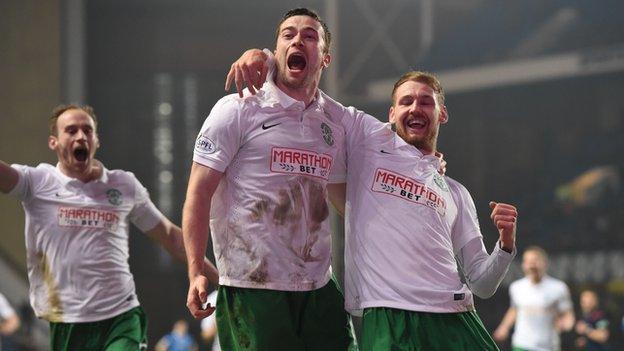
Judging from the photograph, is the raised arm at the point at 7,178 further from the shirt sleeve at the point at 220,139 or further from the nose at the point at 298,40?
the nose at the point at 298,40

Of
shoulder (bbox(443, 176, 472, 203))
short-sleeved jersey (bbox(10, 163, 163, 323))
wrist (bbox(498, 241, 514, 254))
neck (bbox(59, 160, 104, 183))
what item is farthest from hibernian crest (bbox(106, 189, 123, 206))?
wrist (bbox(498, 241, 514, 254))

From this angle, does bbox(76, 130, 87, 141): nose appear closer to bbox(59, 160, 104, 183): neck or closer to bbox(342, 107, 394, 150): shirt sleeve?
bbox(59, 160, 104, 183): neck

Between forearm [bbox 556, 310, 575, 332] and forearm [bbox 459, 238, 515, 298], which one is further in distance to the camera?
forearm [bbox 556, 310, 575, 332]

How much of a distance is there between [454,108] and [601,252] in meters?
2.93

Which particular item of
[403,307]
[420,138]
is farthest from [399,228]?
[420,138]

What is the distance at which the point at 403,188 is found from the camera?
3.96 m

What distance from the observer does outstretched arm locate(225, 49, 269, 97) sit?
381 centimetres

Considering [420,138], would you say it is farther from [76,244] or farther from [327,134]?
[76,244]

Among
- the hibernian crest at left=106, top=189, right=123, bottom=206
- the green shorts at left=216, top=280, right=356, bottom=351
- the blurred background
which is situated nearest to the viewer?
the green shorts at left=216, top=280, right=356, bottom=351

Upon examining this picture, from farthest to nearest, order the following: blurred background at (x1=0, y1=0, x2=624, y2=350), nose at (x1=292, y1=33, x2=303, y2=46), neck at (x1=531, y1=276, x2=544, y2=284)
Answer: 1. blurred background at (x1=0, y1=0, x2=624, y2=350)
2. neck at (x1=531, y1=276, x2=544, y2=284)
3. nose at (x1=292, y1=33, x2=303, y2=46)

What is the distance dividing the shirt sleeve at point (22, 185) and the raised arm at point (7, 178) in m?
0.02

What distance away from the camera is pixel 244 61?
3844 mm

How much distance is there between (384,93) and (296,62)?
37.3ft

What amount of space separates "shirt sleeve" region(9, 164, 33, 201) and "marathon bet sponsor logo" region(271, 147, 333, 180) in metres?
2.18
